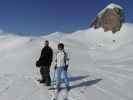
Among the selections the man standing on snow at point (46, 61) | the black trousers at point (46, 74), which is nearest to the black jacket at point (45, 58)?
the man standing on snow at point (46, 61)

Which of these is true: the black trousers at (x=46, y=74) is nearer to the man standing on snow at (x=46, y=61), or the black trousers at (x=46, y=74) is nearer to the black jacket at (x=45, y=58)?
the man standing on snow at (x=46, y=61)

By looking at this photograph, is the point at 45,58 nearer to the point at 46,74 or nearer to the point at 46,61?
the point at 46,61

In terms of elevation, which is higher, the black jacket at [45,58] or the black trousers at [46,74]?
the black jacket at [45,58]

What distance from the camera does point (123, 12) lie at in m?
80.0

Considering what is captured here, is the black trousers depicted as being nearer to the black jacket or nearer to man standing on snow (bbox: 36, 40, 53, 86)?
man standing on snow (bbox: 36, 40, 53, 86)

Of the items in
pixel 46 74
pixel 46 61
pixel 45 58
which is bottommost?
pixel 46 74

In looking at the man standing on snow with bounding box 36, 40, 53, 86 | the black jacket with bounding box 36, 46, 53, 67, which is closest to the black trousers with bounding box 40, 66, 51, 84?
the man standing on snow with bounding box 36, 40, 53, 86

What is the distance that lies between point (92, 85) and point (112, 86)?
0.84 m

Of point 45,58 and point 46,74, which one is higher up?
point 45,58

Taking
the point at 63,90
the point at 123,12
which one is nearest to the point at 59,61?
the point at 63,90

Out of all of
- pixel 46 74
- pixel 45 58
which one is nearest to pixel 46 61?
pixel 45 58

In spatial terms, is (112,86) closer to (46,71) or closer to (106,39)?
(46,71)

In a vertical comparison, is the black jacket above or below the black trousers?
above

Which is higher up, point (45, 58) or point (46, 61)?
point (45, 58)
